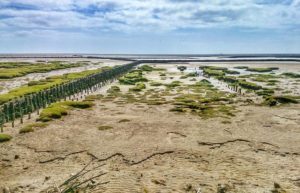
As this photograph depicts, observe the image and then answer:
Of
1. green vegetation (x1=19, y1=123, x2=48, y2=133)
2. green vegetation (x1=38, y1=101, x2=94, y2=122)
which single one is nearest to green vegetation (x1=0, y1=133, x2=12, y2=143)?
green vegetation (x1=19, y1=123, x2=48, y2=133)

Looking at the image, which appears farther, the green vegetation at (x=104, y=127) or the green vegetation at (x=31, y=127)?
the green vegetation at (x=104, y=127)

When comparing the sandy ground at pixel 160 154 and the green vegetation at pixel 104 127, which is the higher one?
the sandy ground at pixel 160 154

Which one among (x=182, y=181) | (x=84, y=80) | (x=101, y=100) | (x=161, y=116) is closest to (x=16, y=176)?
(x=182, y=181)

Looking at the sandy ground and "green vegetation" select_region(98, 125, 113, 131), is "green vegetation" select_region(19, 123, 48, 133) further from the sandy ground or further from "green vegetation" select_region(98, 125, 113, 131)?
"green vegetation" select_region(98, 125, 113, 131)

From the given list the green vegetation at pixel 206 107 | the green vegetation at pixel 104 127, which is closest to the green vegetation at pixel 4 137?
the green vegetation at pixel 104 127

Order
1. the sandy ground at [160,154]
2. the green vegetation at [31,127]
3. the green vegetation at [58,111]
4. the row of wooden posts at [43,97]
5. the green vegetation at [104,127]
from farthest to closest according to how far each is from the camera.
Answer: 1. the green vegetation at [58,111]
2. the row of wooden posts at [43,97]
3. the green vegetation at [104,127]
4. the green vegetation at [31,127]
5. the sandy ground at [160,154]

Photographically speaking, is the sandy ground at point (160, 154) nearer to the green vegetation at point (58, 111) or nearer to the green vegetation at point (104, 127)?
the green vegetation at point (104, 127)
